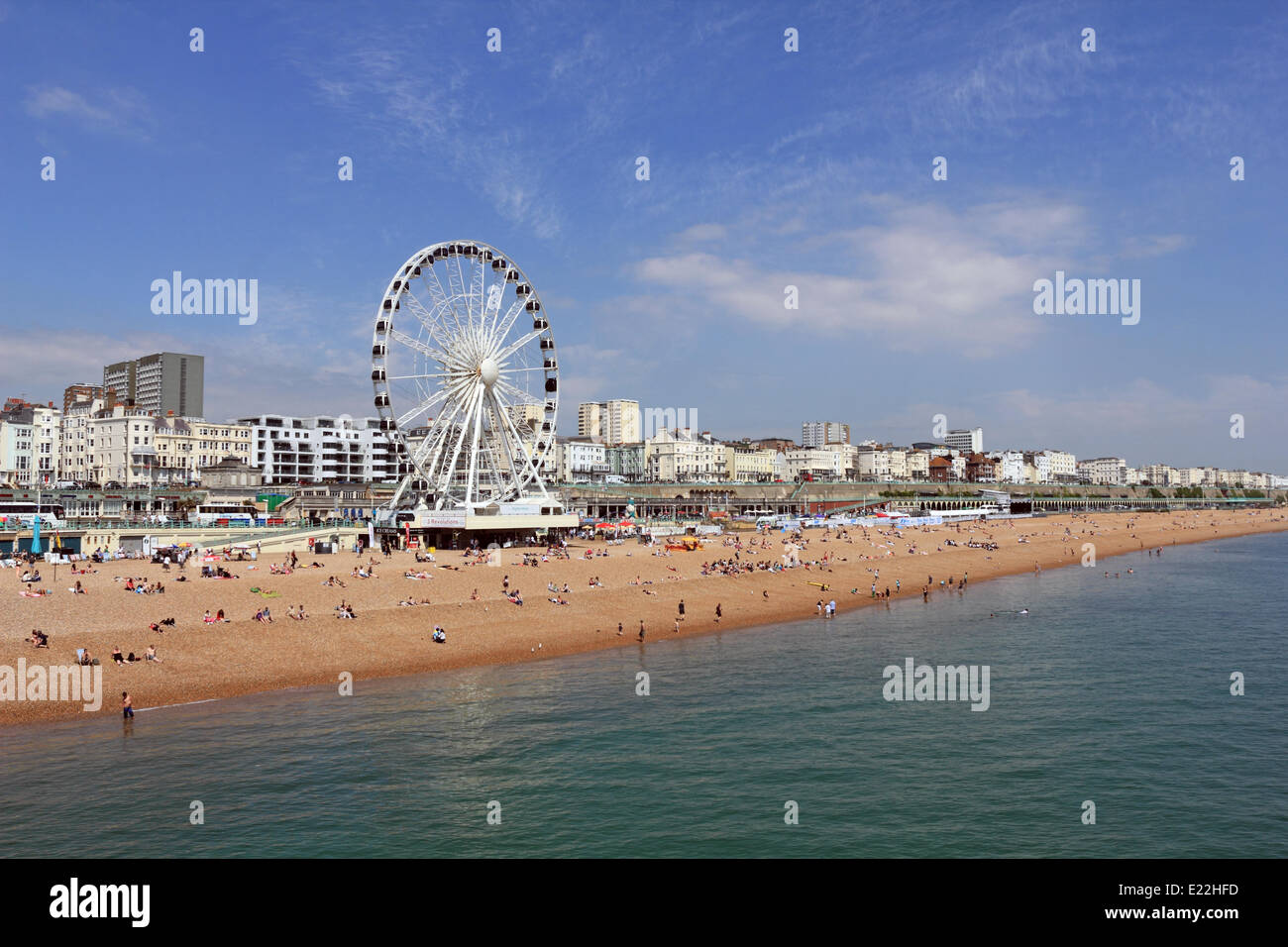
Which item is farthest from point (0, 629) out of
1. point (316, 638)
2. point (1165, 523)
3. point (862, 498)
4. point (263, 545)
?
point (1165, 523)

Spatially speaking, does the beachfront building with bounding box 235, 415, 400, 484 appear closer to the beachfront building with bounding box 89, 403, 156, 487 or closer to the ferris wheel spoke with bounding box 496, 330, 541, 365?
the beachfront building with bounding box 89, 403, 156, 487

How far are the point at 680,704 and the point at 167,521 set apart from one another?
51253 mm

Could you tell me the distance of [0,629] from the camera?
82.7 feet

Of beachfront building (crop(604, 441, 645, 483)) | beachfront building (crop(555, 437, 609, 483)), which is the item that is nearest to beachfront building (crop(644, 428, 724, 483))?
beachfront building (crop(604, 441, 645, 483))

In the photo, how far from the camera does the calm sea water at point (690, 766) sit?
14.4 metres

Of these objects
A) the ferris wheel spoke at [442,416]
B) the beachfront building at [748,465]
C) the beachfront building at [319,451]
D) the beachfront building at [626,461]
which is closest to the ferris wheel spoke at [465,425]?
the ferris wheel spoke at [442,416]

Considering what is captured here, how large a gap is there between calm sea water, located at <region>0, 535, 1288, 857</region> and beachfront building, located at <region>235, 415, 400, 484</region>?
262 ft

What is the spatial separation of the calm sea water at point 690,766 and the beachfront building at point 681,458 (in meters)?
131

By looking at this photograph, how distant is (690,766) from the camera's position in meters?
17.9

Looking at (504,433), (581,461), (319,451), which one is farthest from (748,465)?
(504,433)

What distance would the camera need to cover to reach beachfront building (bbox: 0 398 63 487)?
305 ft
